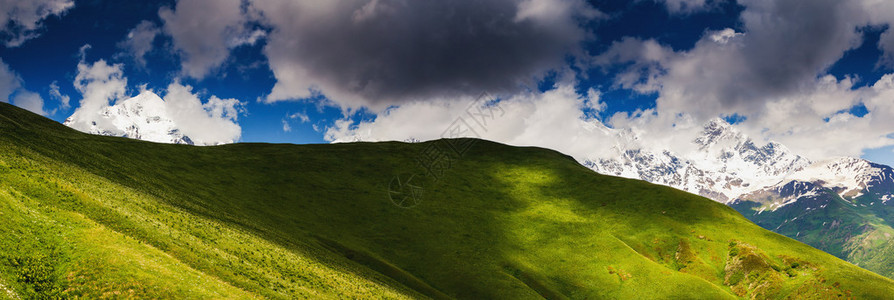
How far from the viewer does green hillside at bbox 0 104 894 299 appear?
32.5 meters

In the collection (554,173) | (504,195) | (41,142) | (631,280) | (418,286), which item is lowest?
(418,286)

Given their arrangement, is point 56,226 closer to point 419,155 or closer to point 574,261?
point 574,261

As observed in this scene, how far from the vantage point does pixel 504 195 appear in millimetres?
143875

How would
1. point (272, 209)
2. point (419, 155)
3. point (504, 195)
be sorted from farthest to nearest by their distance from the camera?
1. point (419, 155)
2. point (504, 195)
3. point (272, 209)

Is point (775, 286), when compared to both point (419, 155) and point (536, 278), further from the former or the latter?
point (419, 155)

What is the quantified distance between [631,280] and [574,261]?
13.6m

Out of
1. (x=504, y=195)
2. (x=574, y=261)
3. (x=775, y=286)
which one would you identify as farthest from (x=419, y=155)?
(x=775, y=286)

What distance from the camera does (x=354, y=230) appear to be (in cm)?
10225

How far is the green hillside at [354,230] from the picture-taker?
32.5m

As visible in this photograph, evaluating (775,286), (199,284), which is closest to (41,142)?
(199,284)

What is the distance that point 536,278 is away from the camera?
91.1 m

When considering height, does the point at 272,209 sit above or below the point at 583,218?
below

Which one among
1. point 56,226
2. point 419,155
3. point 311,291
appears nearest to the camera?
point 56,226

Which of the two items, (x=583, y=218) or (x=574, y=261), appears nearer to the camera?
(x=574, y=261)
